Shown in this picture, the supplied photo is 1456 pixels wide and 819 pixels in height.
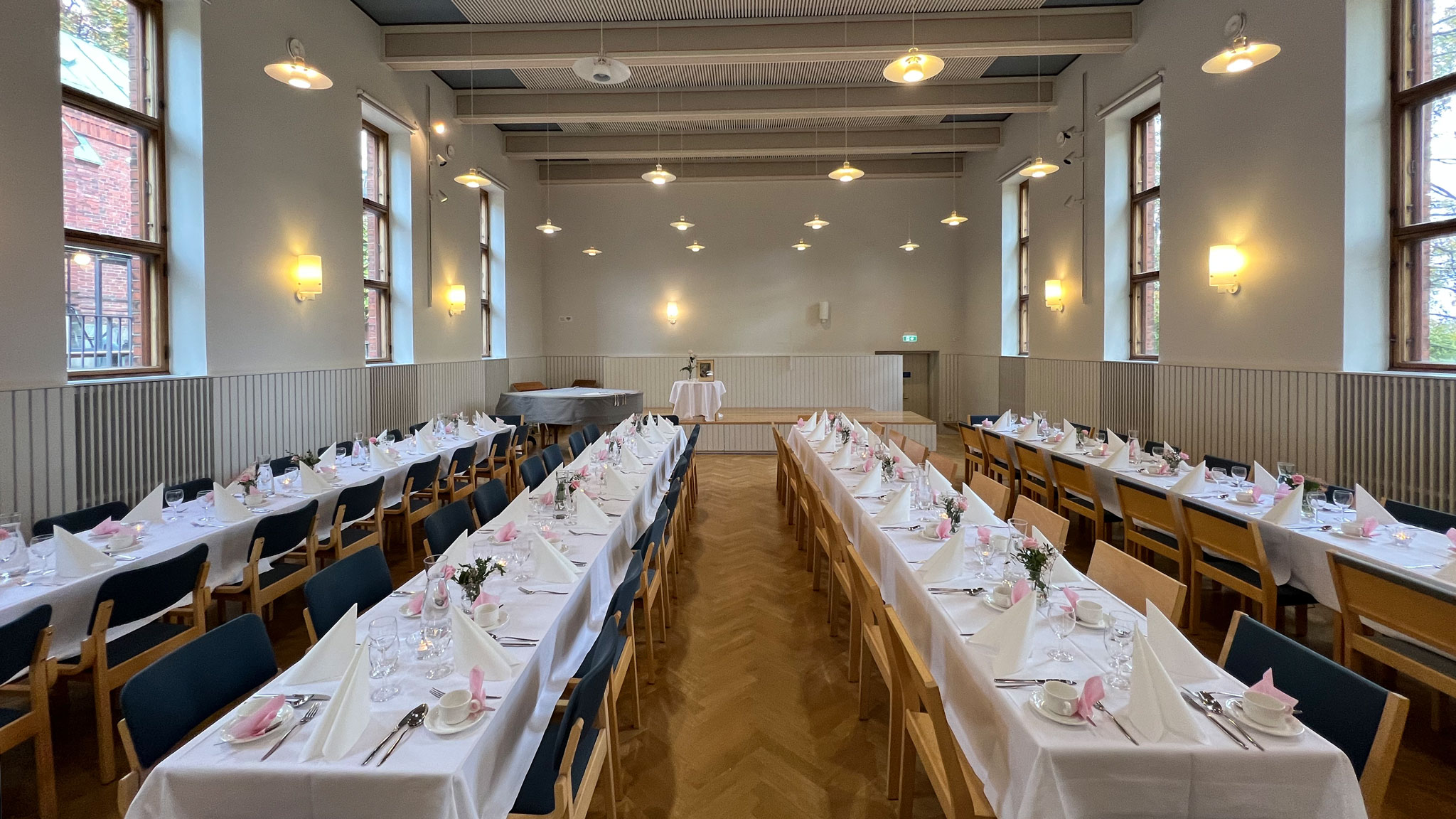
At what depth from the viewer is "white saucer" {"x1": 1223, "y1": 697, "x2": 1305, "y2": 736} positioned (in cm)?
177

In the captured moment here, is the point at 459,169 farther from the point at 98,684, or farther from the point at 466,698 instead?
the point at 466,698

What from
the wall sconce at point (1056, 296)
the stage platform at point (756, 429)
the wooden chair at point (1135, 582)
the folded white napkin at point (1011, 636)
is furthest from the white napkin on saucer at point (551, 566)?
the wall sconce at point (1056, 296)

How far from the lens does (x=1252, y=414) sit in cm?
652

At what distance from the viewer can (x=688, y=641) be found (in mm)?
4324

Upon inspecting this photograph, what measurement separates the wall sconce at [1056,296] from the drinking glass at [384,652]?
34.1 feet

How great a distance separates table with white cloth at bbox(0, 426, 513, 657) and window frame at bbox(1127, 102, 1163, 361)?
335 inches

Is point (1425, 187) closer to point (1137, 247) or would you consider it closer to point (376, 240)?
point (1137, 247)

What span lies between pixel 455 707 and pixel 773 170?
14.1m

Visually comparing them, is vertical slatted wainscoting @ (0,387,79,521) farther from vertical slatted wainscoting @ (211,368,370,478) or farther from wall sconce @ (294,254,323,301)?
wall sconce @ (294,254,323,301)

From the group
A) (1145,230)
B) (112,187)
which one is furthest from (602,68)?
(1145,230)

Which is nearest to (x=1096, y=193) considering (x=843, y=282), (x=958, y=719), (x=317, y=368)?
(x=843, y=282)

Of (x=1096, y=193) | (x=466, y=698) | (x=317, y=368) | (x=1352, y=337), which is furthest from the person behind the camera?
(x=1096, y=193)

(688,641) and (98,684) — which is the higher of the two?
(98,684)

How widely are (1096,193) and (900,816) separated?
29.6 ft
